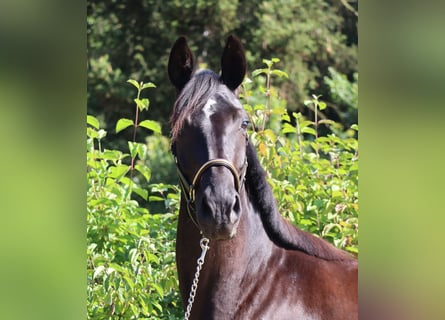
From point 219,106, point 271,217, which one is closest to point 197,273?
point 271,217

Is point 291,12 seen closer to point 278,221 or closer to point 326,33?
point 326,33

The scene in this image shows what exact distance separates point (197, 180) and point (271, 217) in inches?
20.0

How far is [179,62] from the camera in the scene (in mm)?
3088

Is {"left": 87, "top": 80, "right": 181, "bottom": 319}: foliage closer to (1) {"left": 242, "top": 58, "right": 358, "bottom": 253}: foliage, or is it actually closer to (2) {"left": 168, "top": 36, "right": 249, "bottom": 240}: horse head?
(1) {"left": 242, "top": 58, "right": 358, "bottom": 253}: foliage

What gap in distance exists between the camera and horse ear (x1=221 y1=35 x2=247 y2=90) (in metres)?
3.05

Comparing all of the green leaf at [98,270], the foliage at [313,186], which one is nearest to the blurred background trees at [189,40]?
the foliage at [313,186]

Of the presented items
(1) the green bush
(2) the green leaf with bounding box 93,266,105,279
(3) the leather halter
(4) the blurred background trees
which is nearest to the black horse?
(3) the leather halter

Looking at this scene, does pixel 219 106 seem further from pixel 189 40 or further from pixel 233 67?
pixel 189 40

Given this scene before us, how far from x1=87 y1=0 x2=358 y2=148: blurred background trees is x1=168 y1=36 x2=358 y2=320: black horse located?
9813mm

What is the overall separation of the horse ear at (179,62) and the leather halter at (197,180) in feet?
1.59

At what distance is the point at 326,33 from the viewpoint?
1434 centimetres
